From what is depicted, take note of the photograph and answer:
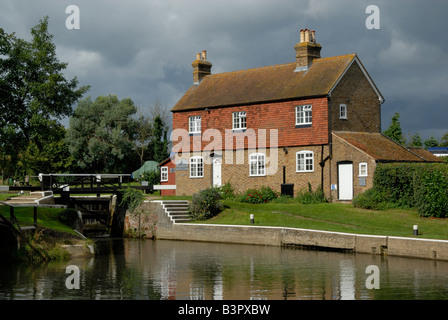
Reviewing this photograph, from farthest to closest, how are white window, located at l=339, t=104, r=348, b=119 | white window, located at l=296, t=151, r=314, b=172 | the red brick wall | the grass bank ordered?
white window, located at l=339, t=104, r=348, b=119 < white window, located at l=296, t=151, r=314, b=172 < the red brick wall < the grass bank

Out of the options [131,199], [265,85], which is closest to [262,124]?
[265,85]

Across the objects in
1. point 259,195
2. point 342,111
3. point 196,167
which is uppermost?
point 342,111

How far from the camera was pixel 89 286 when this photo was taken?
19.6m

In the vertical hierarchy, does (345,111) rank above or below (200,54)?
below

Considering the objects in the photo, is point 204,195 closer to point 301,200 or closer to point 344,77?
point 301,200

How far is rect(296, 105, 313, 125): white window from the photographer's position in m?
39.6

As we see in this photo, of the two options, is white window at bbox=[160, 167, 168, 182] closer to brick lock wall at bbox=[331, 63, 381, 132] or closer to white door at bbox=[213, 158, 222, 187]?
white door at bbox=[213, 158, 222, 187]

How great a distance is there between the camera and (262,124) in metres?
41.8

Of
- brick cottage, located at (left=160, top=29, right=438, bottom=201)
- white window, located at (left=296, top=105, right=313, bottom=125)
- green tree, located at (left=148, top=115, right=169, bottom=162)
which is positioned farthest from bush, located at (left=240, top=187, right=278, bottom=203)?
green tree, located at (left=148, top=115, right=169, bottom=162)

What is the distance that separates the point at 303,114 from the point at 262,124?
127 inches

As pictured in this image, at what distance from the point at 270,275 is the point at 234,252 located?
279 inches

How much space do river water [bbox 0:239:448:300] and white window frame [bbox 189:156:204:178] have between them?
16.7 metres

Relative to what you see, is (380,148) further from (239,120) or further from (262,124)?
(239,120)
